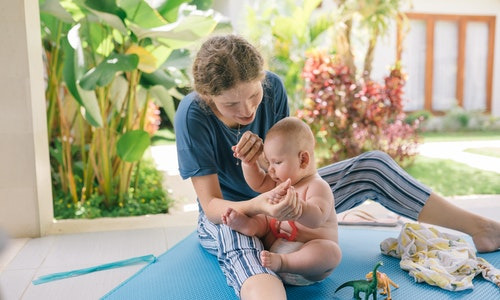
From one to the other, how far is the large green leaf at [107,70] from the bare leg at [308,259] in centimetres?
173

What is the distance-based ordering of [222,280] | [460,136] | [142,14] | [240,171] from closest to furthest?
[222,280] → [240,171] → [142,14] → [460,136]

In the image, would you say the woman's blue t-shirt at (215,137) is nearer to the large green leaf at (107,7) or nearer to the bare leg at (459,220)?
the bare leg at (459,220)

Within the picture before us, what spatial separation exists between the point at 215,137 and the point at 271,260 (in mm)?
598

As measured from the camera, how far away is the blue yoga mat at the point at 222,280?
189 cm

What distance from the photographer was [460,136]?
9227mm

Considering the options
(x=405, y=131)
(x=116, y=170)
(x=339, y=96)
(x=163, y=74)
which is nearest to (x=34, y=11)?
(x=163, y=74)

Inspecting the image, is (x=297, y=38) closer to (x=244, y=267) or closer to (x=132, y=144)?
(x=132, y=144)

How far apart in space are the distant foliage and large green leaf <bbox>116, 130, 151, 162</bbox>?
101 inches

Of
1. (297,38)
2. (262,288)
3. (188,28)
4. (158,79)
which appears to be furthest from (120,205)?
Answer: (297,38)

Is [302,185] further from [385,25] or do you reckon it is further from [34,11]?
[385,25]

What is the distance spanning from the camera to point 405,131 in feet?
19.6

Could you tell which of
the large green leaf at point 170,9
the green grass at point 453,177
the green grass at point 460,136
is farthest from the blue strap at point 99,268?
the green grass at point 460,136

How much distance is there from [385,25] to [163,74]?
369 centimetres

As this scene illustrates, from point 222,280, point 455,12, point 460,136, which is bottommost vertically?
point 460,136
